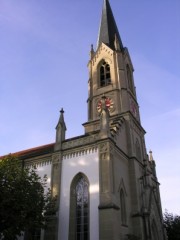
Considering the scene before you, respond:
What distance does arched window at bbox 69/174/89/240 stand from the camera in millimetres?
20297

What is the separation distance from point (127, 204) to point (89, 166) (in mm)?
4552

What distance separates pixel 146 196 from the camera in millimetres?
25250

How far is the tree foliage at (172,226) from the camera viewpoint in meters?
30.7

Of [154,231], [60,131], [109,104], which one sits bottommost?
[154,231]

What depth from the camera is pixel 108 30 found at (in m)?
38.4

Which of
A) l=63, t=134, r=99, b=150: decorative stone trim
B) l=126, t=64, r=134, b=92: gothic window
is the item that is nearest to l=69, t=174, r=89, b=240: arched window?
l=63, t=134, r=99, b=150: decorative stone trim

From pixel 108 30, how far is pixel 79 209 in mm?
26026

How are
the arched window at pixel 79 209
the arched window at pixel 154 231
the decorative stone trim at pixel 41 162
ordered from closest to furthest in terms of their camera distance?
the arched window at pixel 79 209
the decorative stone trim at pixel 41 162
the arched window at pixel 154 231

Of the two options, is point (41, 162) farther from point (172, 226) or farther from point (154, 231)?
point (172, 226)

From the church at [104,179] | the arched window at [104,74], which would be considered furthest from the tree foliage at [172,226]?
the arched window at [104,74]

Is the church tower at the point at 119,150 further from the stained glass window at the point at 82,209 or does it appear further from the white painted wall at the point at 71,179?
the stained glass window at the point at 82,209

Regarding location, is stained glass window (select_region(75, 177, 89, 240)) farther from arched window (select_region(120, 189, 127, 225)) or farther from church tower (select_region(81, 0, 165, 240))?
arched window (select_region(120, 189, 127, 225))

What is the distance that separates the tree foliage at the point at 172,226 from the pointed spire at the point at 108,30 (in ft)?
72.6

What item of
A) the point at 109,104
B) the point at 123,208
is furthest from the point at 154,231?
the point at 109,104
